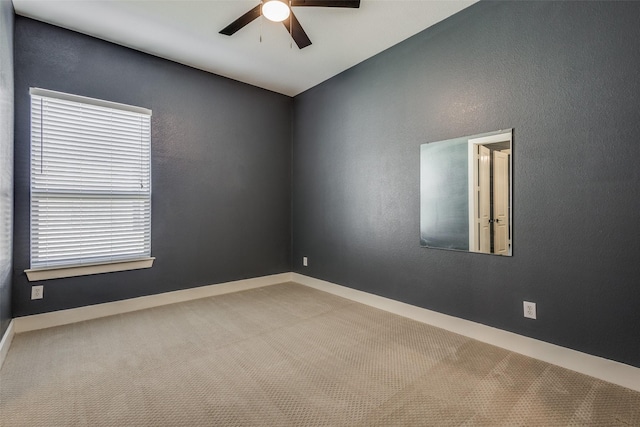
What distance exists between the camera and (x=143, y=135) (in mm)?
3307

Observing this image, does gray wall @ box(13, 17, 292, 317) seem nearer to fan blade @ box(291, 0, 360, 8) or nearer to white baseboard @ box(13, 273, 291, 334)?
white baseboard @ box(13, 273, 291, 334)

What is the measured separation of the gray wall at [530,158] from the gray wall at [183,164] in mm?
1453

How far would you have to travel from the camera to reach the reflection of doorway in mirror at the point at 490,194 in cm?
238

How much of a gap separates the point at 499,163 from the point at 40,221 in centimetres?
403

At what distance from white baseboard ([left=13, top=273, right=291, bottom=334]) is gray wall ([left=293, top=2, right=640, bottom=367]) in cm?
160

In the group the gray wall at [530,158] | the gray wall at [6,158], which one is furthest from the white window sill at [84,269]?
the gray wall at [530,158]

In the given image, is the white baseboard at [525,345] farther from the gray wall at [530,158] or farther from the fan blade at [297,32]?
the fan blade at [297,32]

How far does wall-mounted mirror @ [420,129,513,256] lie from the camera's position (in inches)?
94.2

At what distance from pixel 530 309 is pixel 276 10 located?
9.33 ft

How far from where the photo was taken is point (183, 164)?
360cm

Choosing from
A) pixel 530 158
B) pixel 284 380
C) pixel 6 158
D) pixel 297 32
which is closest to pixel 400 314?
pixel 284 380

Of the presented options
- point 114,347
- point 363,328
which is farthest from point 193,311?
point 363,328

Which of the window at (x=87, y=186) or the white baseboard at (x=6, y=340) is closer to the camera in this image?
the white baseboard at (x=6, y=340)

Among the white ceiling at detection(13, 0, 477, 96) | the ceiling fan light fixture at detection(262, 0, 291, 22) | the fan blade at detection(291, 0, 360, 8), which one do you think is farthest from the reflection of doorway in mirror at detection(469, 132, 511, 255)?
the ceiling fan light fixture at detection(262, 0, 291, 22)
